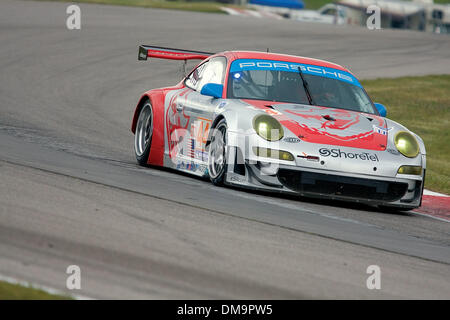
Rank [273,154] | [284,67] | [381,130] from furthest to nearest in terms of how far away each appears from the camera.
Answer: [284,67]
[381,130]
[273,154]

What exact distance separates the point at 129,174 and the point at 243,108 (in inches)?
45.1

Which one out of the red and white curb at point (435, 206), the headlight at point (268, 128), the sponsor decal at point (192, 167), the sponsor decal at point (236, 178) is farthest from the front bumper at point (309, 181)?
the red and white curb at point (435, 206)

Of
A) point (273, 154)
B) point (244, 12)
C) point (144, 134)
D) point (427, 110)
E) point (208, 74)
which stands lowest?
point (427, 110)

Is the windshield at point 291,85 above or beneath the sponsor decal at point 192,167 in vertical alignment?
above

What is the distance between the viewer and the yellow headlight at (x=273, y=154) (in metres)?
7.87

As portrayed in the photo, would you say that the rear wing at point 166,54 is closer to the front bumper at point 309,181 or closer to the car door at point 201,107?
the car door at point 201,107

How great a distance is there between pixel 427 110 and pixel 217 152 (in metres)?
10.3

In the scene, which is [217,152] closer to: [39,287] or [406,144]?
[406,144]

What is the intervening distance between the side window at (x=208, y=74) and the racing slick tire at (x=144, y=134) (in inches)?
20.9

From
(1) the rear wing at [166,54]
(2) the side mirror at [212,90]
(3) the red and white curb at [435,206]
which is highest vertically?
(1) the rear wing at [166,54]

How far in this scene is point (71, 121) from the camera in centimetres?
1298

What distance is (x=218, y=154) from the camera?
836 centimetres

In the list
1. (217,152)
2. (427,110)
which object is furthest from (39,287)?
(427,110)
